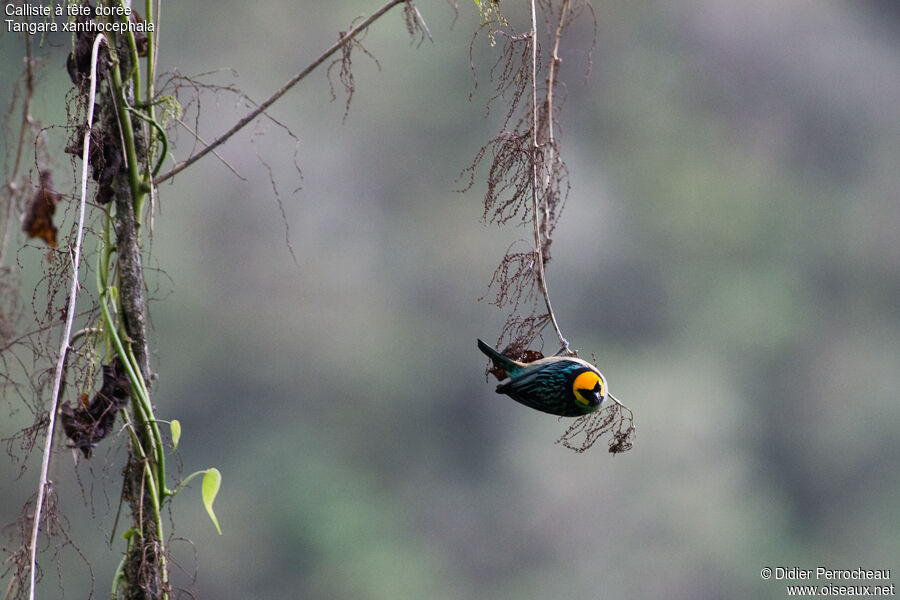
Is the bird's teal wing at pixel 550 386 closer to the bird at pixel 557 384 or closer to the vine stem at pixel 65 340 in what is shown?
the bird at pixel 557 384

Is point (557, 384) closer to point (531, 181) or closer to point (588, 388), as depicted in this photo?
point (588, 388)

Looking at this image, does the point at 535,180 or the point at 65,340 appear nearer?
the point at 65,340

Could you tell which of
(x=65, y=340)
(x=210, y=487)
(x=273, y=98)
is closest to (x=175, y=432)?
(x=210, y=487)

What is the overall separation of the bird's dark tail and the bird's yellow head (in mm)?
87

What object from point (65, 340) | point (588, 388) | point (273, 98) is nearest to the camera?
point (65, 340)

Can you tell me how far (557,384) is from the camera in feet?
4.17

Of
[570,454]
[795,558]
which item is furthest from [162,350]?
[795,558]

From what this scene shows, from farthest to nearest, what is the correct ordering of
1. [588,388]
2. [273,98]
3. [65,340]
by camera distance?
[588,388] < [273,98] < [65,340]

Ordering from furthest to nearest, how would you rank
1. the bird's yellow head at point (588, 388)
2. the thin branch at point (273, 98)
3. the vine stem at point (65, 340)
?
the bird's yellow head at point (588, 388), the thin branch at point (273, 98), the vine stem at point (65, 340)

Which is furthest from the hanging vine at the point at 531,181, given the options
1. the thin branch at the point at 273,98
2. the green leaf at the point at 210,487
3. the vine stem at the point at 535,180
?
the green leaf at the point at 210,487

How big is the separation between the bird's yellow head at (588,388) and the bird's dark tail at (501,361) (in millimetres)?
87

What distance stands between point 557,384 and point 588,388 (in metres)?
0.04

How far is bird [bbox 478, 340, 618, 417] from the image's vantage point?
1.26 meters

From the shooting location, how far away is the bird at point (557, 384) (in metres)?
1.26
